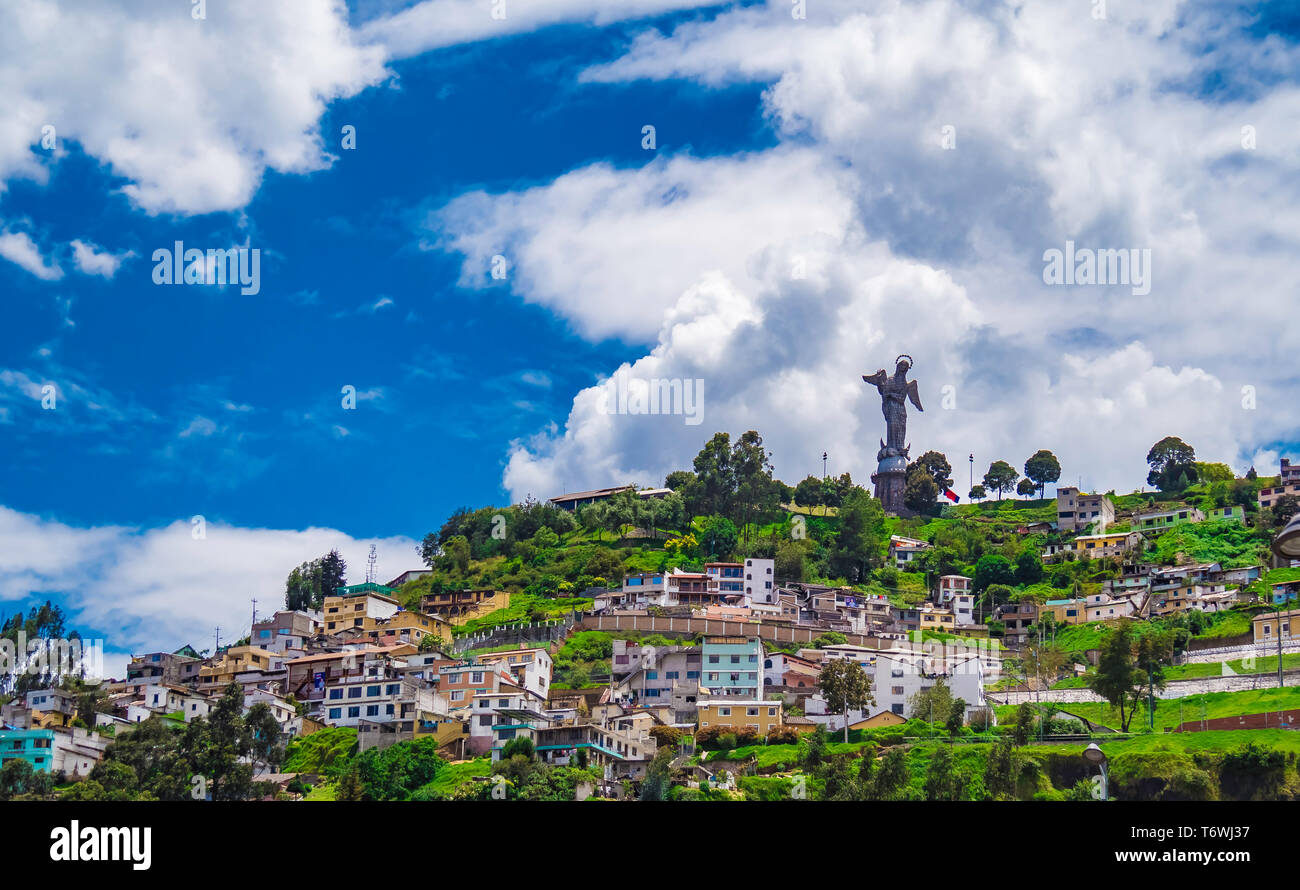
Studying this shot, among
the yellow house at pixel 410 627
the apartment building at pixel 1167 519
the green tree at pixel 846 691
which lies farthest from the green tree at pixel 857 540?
the green tree at pixel 846 691

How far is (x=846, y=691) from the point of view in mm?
63500

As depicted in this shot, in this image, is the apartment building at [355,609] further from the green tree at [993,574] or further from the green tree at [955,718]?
the green tree at [955,718]

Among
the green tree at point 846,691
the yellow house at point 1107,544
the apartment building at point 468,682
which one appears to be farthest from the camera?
the yellow house at point 1107,544

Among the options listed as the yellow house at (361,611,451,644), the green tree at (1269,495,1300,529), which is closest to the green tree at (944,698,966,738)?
the yellow house at (361,611,451,644)

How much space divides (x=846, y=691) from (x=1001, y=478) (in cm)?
6879

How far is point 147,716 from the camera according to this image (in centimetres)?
7056

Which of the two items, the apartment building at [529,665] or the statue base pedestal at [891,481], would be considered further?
the statue base pedestal at [891,481]

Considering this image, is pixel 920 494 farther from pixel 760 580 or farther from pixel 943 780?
pixel 943 780

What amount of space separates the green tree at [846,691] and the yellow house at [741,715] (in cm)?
227

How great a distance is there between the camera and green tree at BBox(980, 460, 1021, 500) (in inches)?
5059

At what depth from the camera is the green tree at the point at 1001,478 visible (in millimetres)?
128500

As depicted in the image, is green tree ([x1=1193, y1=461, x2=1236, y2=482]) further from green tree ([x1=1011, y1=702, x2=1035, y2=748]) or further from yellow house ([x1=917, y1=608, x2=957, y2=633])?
green tree ([x1=1011, y1=702, x2=1035, y2=748])
